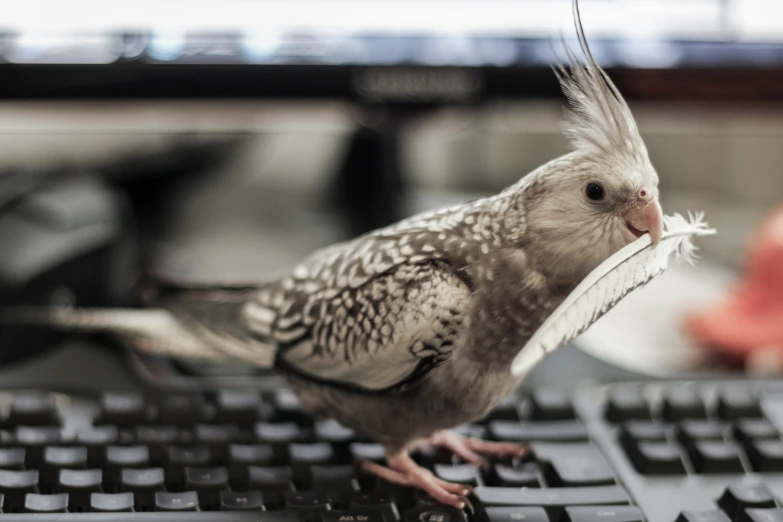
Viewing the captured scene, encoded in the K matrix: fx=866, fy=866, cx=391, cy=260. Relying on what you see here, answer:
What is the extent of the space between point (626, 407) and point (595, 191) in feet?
0.63

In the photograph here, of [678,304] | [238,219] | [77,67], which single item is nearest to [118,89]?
[77,67]

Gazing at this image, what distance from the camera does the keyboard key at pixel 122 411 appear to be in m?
0.46

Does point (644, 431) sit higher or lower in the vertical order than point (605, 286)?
lower

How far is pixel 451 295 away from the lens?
36cm

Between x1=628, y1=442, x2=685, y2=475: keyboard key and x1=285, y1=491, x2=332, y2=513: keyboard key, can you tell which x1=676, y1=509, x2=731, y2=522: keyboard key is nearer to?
x1=628, y1=442, x2=685, y2=475: keyboard key

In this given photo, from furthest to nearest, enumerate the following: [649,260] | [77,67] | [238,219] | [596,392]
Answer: [238,219], [77,67], [596,392], [649,260]

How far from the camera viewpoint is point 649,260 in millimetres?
331

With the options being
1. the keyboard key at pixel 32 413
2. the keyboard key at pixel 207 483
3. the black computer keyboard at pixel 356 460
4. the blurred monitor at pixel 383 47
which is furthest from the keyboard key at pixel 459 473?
the blurred monitor at pixel 383 47

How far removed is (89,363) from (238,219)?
27cm

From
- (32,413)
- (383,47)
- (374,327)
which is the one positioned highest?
(383,47)

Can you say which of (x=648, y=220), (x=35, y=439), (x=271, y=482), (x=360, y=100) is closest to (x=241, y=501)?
(x=271, y=482)

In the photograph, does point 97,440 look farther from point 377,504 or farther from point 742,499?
point 742,499

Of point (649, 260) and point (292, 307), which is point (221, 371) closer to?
point (292, 307)

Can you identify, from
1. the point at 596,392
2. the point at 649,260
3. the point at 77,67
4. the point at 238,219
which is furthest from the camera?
the point at 238,219
